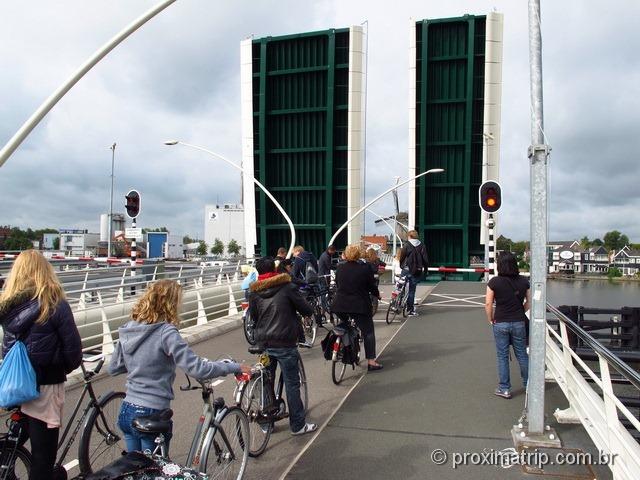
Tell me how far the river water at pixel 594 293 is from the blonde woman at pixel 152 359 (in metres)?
6.91

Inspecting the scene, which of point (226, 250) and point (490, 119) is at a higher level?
point (490, 119)

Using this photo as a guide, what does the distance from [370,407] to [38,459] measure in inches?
134

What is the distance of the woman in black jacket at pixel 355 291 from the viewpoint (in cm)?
691

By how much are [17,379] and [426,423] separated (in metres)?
3.58

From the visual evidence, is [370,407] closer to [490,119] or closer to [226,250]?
[490,119]

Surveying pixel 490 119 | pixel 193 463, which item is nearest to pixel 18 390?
pixel 193 463

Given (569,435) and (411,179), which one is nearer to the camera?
(569,435)

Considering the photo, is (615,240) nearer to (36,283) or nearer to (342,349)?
(342,349)

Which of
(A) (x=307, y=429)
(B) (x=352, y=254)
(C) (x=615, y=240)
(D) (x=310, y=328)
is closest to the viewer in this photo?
(A) (x=307, y=429)

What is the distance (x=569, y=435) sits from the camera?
4723mm

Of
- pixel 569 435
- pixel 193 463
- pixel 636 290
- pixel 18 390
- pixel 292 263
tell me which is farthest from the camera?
pixel 636 290

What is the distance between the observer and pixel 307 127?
26.8m

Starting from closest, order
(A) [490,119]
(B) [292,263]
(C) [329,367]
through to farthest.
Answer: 1. (C) [329,367]
2. (B) [292,263]
3. (A) [490,119]

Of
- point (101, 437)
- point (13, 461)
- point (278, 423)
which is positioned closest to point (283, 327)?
point (278, 423)
